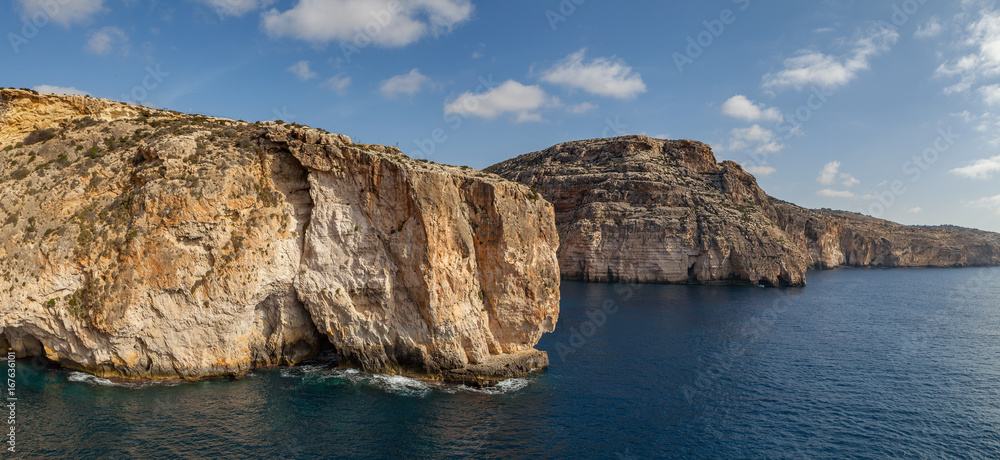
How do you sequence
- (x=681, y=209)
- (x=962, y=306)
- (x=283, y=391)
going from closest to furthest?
(x=283, y=391)
(x=962, y=306)
(x=681, y=209)

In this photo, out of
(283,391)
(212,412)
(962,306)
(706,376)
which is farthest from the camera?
(962,306)

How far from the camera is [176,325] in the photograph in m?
31.3

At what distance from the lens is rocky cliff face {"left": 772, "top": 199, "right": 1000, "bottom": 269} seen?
158 meters

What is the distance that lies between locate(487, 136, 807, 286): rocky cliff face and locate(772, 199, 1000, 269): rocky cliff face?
2122 inches

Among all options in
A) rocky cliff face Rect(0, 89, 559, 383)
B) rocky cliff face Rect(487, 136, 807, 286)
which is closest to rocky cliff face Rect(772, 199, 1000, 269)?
rocky cliff face Rect(487, 136, 807, 286)

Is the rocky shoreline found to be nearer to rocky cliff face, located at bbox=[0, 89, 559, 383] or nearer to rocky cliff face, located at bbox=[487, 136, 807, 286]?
rocky cliff face, located at bbox=[0, 89, 559, 383]

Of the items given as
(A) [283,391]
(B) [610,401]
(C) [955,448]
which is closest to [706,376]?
(B) [610,401]

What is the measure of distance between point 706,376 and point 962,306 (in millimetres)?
67936

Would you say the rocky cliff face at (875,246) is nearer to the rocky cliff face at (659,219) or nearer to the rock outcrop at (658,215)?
the rock outcrop at (658,215)

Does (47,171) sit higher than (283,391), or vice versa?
(47,171)

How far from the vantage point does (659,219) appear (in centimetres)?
10519

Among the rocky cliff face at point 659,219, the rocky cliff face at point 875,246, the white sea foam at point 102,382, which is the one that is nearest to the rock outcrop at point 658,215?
the rocky cliff face at point 659,219

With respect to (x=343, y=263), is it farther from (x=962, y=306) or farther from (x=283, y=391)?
(x=962, y=306)

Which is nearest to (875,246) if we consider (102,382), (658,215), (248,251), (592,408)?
(658,215)
